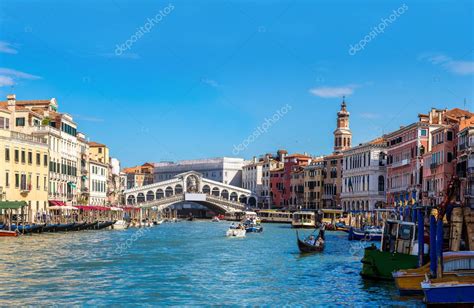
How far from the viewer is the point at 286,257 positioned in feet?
89.2

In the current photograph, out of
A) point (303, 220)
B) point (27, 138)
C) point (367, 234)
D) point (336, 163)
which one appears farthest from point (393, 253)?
point (336, 163)

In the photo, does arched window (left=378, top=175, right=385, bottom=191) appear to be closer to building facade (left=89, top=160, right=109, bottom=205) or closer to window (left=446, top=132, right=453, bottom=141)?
window (left=446, top=132, right=453, bottom=141)

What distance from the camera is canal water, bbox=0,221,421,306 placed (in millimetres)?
16094

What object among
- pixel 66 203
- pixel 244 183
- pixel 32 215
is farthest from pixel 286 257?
pixel 244 183

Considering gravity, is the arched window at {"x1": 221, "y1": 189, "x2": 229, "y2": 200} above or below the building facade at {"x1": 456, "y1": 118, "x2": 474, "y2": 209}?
below

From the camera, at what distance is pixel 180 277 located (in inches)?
788

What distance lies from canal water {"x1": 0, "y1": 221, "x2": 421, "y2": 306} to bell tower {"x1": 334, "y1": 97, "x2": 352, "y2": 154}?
148 ft

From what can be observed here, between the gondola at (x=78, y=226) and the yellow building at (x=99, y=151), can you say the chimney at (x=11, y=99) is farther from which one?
the yellow building at (x=99, y=151)

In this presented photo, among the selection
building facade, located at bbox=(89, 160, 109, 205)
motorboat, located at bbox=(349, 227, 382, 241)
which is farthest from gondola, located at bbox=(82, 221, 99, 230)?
motorboat, located at bbox=(349, 227, 382, 241)

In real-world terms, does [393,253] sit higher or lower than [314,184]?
lower

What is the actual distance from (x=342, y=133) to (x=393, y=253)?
5775 centimetres

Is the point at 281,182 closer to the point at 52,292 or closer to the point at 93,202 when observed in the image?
the point at 93,202

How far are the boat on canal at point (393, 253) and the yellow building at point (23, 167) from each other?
24.5 meters

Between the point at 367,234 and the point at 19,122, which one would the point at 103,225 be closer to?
the point at 19,122
